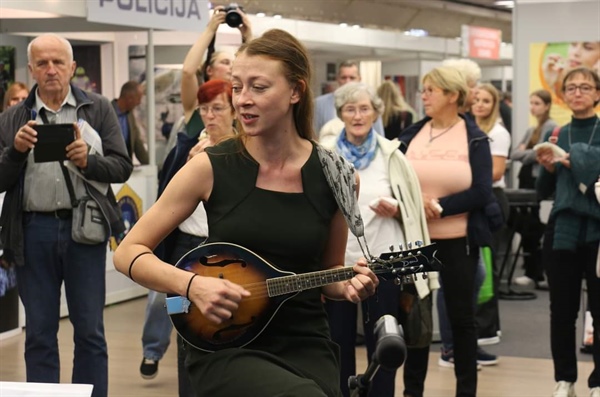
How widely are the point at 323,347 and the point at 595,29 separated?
30.8 ft

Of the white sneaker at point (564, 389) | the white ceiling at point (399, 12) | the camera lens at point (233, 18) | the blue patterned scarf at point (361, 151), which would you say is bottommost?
the white sneaker at point (564, 389)

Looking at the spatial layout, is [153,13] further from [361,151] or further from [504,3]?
[504,3]

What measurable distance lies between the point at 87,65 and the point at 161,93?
2.73ft

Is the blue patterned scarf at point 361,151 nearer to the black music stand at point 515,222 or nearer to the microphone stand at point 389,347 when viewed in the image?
the microphone stand at point 389,347

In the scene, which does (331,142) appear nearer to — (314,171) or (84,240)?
(84,240)

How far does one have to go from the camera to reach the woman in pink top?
566 cm

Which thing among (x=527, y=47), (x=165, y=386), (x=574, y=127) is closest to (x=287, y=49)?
(x=574, y=127)

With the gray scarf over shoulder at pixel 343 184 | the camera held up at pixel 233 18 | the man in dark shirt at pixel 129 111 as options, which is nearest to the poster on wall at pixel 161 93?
the man in dark shirt at pixel 129 111

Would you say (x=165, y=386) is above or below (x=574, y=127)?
below

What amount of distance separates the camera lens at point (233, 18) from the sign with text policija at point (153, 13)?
2.75 metres

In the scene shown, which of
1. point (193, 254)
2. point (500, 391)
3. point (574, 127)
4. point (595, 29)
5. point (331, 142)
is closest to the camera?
point (193, 254)

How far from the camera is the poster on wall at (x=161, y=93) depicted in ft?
35.5

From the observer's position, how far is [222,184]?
3139 millimetres

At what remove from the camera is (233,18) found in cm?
595
